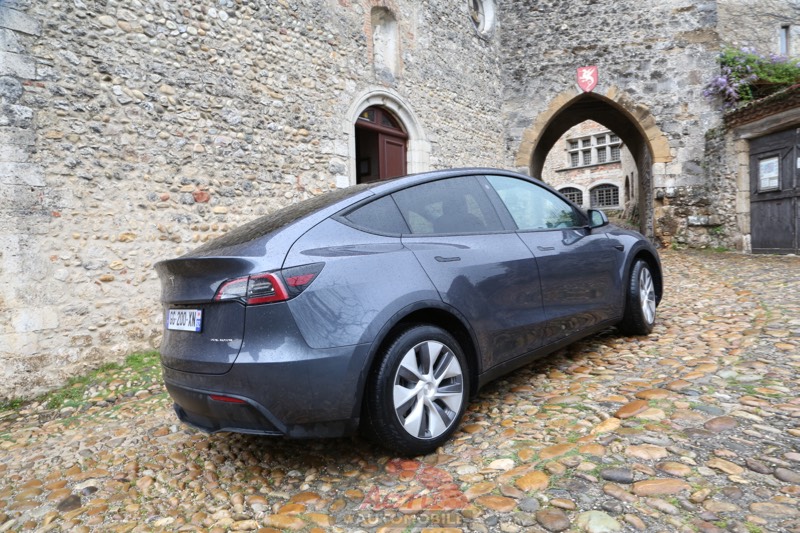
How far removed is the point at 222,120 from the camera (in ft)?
19.7

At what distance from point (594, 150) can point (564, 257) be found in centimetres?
2938

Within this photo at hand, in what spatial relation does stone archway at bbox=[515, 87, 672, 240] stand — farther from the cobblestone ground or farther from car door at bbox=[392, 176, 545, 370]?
car door at bbox=[392, 176, 545, 370]

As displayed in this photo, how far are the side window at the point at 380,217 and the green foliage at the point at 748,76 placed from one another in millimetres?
11799

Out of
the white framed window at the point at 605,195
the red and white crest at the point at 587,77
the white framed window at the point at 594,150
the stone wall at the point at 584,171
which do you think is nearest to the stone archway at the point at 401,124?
the red and white crest at the point at 587,77

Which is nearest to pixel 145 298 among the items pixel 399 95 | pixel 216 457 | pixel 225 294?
pixel 216 457

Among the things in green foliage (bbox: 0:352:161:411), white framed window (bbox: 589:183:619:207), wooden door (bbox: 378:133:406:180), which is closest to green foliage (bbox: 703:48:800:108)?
wooden door (bbox: 378:133:406:180)

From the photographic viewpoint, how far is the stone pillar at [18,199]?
4.15 meters

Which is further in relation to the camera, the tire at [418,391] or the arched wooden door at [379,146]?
the arched wooden door at [379,146]

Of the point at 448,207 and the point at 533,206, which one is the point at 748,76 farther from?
the point at 448,207

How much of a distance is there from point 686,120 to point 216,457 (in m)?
12.7

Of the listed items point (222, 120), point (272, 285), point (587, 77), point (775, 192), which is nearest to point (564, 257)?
point (272, 285)

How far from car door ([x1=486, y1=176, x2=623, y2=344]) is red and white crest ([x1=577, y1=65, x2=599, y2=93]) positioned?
994cm

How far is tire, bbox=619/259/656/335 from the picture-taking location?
146 inches

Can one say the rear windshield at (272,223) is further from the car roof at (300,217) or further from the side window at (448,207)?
the side window at (448,207)
